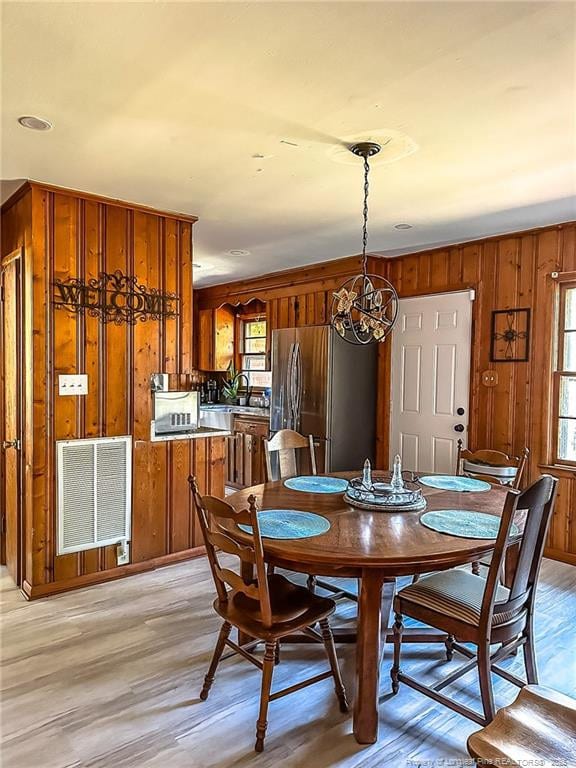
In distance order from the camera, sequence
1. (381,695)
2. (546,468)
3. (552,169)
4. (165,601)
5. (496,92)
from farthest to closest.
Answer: (546,468) → (165,601) → (552,169) → (381,695) → (496,92)

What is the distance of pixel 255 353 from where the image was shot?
23.0 feet

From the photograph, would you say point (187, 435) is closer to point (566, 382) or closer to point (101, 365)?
point (101, 365)

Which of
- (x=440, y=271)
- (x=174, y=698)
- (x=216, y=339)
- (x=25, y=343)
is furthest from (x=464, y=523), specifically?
(x=216, y=339)

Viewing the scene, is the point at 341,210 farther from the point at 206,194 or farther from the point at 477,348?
the point at 477,348

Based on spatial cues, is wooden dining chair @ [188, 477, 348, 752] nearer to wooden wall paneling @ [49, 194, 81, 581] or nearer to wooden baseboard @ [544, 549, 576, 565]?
wooden wall paneling @ [49, 194, 81, 581]

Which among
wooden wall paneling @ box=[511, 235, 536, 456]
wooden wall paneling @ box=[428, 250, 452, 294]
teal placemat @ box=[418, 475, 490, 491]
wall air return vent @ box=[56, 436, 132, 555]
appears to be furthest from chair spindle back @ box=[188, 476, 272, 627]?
wooden wall paneling @ box=[428, 250, 452, 294]

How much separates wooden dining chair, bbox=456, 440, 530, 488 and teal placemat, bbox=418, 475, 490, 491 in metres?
0.28

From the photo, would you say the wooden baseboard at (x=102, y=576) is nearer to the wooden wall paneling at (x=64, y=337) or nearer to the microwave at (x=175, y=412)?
the wooden wall paneling at (x=64, y=337)

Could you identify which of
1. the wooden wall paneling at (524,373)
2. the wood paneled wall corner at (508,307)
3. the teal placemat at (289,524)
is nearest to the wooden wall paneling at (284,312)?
the wood paneled wall corner at (508,307)

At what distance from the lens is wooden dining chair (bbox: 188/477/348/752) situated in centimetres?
193

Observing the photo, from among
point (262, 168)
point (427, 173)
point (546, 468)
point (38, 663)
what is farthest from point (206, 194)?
point (546, 468)

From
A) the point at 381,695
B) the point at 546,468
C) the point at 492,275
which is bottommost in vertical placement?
the point at 381,695

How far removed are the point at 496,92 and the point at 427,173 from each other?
2.87 ft

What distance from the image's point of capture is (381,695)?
7.48 feet
